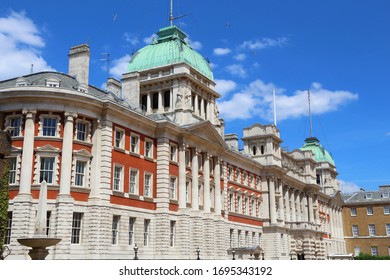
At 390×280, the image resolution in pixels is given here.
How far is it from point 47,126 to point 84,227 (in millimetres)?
8837

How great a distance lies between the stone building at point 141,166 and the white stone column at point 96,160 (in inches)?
3.4

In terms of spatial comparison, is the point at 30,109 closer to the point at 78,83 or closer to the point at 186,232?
the point at 78,83

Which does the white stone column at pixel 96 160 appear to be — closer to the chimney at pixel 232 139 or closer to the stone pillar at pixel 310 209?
the chimney at pixel 232 139

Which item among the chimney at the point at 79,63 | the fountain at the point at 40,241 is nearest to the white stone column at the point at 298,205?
the chimney at the point at 79,63

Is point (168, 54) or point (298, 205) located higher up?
point (168, 54)

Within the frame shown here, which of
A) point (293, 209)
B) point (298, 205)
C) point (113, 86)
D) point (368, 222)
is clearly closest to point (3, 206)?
point (113, 86)

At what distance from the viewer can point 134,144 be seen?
46469mm

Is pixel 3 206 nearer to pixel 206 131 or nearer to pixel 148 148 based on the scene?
pixel 148 148

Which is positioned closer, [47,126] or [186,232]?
[47,126]

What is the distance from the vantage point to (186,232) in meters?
49.4

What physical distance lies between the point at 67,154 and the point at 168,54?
25.9m

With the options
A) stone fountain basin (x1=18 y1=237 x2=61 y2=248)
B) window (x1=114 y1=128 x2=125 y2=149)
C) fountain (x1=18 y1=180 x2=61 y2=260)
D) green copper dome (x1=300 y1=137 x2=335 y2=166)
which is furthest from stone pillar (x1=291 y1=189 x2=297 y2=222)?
stone fountain basin (x1=18 y1=237 x2=61 y2=248)
